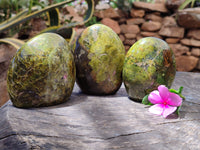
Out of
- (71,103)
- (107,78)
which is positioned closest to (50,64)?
(71,103)

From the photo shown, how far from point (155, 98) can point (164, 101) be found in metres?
0.04

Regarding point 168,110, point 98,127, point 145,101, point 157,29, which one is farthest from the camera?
point 157,29

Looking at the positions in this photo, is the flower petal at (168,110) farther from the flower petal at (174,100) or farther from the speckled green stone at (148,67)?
the speckled green stone at (148,67)

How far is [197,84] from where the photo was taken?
1.46 metres

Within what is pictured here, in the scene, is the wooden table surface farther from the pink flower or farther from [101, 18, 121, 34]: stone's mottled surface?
[101, 18, 121, 34]: stone's mottled surface

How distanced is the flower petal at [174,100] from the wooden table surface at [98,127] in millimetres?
52

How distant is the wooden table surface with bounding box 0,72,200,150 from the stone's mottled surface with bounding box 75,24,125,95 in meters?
0.12

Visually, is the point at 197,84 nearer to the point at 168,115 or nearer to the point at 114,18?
the point at 168,115

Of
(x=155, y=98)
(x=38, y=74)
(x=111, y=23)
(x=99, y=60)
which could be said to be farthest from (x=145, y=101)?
(x=111, y=23)

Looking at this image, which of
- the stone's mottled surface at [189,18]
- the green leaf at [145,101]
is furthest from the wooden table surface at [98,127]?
the stone's mottled surface at [189,18]

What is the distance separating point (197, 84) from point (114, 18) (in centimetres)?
234

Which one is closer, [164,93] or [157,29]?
[164,93]

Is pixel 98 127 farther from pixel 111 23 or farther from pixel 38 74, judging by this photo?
pixel 111 23

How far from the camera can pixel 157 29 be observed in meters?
3.52
